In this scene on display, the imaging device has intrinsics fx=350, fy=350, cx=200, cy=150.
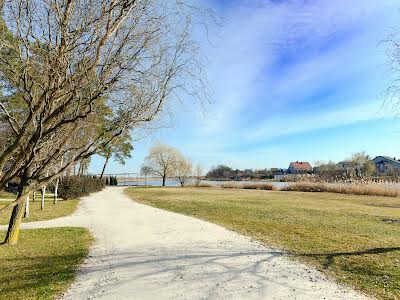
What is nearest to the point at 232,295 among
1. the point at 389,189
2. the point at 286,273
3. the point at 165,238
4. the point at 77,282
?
the point at 286,273

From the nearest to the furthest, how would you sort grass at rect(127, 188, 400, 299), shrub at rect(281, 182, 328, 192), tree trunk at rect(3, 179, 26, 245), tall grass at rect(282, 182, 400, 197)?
1. grass at rect(127, 188, 400, 299)
2. tree trunk at rect(3, 179, 26, 245)
3. tall grass at rect(282, 182, 400, 197)
4. shrub at rect(281, 182, 328, 192)

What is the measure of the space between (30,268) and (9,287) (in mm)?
1048

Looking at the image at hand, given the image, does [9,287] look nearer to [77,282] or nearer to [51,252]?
[77,282]

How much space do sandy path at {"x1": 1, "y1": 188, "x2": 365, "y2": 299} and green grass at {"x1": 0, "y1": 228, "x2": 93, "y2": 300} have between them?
11.1 inches

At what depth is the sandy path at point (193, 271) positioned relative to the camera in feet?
14.9

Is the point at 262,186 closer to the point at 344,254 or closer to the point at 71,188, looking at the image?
the point at 71,188

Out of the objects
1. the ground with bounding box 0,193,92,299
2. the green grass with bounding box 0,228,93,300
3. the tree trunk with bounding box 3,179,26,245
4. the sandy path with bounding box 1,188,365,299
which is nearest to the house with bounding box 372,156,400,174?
the sandy path with bounding box 1,188,365,299

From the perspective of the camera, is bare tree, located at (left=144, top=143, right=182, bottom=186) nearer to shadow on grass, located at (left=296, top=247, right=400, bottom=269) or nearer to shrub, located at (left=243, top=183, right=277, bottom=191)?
shrub, located at (left=243, top=183, right=277, bottom=191)

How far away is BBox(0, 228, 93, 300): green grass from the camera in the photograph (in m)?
4.93

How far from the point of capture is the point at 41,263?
645cm

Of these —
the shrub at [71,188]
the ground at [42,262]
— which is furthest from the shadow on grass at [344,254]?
the shrub at [71,188]

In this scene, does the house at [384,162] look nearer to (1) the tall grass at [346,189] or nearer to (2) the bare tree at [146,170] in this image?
(1) the tall grass at [346,189]

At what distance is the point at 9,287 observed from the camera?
509 cm

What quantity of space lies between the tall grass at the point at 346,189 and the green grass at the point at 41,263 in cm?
2289
